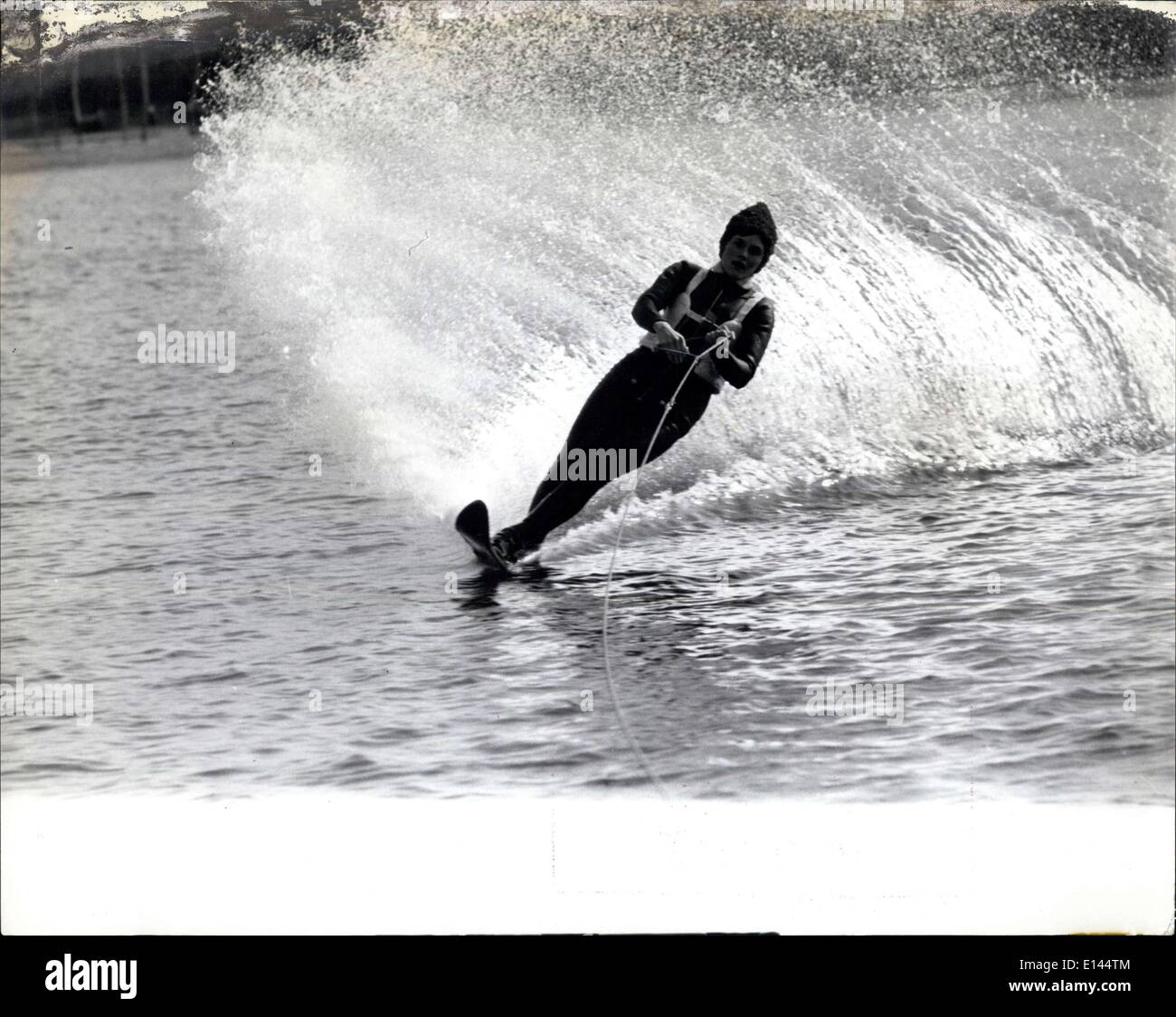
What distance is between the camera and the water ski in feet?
23.0

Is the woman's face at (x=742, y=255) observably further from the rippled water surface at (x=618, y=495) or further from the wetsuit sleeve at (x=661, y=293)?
the rippled water surface at (x=618, y=495)

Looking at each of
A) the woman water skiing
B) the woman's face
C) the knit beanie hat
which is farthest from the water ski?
the knit beanie hat

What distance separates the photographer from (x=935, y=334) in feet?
29.5

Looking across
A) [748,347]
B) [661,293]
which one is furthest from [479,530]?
[748,347]

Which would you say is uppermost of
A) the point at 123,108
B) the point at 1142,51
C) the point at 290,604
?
the point at 123,108

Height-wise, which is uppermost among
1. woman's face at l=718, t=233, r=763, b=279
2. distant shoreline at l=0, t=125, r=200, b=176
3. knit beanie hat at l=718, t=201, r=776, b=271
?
distant shoreline at l=0, t=125, r=200, b=176

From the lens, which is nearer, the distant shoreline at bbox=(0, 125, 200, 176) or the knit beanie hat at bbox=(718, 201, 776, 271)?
the knit beanie hat at bbox=(718, 201, 776, 271)

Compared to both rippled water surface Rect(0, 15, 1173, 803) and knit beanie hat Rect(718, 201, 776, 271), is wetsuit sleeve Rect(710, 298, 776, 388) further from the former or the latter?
rippled water surface Rect(0, 15, 1173, 803)

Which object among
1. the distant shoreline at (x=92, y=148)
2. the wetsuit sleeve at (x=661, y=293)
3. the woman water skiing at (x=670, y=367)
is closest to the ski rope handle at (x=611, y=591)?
the woman water skiing at (x=670, y=367)

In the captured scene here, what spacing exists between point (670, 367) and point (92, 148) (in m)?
7.71

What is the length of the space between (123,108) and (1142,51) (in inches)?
254
